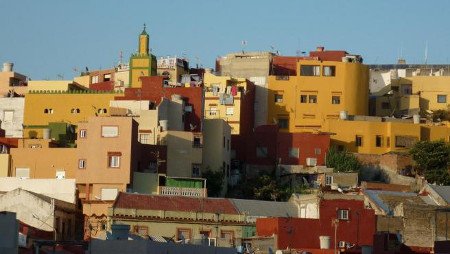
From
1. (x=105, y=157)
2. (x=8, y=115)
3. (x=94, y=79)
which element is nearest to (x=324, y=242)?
(x=105, y=157)

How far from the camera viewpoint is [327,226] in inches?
3088

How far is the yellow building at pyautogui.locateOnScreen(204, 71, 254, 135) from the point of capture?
105 metres

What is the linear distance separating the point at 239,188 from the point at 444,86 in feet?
87.3

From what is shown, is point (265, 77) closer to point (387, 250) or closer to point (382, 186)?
point (382, 186)

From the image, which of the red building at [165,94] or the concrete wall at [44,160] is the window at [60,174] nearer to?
the concrete wall at [44,160]

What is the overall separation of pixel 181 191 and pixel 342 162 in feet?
52.4

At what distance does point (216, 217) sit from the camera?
81.1m

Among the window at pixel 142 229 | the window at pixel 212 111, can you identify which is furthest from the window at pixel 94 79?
the window at pixel 142 229

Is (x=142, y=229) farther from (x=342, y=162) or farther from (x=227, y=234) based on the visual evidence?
(x=342, y=162)

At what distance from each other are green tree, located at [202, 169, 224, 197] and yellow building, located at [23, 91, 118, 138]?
12.3 meters

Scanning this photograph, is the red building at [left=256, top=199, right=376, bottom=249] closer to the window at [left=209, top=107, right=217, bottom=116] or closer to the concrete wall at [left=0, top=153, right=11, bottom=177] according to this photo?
the concrete wall at [left=0, top=153, right=11, bottom=177]

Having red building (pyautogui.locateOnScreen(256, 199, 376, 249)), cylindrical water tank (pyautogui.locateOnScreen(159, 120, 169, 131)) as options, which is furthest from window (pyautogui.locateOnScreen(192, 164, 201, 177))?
red building (pyautogui.locateOnScreen(256, 199, 376, 249))

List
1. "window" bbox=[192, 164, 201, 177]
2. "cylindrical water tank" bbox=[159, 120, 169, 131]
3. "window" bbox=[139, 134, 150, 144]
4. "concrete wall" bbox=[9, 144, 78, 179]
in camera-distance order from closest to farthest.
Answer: "concrete wall" bbox=[9, 144, 78, 179] → "window" bbox=[192, 164, 201, 177] → "window" bbox=[139, 134, 150, 144] → "cylindrical water tank" bbox=[159, 120, 169, 131]

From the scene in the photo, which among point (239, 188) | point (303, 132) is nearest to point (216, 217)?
point (239, 188)
